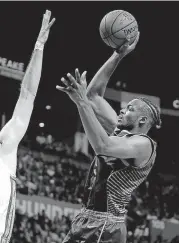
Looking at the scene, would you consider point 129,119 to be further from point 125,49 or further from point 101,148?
point 125,49

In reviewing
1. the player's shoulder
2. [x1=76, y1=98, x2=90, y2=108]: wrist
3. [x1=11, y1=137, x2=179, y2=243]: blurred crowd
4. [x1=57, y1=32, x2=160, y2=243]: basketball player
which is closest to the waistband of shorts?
[x1=57, y1=32, x2=160, y2=243]: basketball player

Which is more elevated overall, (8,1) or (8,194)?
(8,1)

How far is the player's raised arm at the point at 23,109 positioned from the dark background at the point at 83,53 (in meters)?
13.0

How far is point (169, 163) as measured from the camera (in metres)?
20.4

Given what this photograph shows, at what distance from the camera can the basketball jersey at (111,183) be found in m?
3.88

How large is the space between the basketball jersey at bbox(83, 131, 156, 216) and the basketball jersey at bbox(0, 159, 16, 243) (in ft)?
2.86

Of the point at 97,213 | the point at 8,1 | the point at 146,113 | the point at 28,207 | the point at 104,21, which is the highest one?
the point at 8,1

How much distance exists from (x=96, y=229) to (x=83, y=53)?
15971mm

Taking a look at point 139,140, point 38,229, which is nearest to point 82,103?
point 139,140

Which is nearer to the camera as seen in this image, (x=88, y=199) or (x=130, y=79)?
(x=88, y=199)

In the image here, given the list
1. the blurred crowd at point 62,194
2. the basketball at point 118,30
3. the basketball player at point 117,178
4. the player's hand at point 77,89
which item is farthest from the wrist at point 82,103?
the blurred crowd at point 62,194

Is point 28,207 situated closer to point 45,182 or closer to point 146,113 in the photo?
point 45,182

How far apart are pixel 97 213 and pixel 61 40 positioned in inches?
607

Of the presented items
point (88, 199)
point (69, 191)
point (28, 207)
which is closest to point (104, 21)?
point (88, 199)
